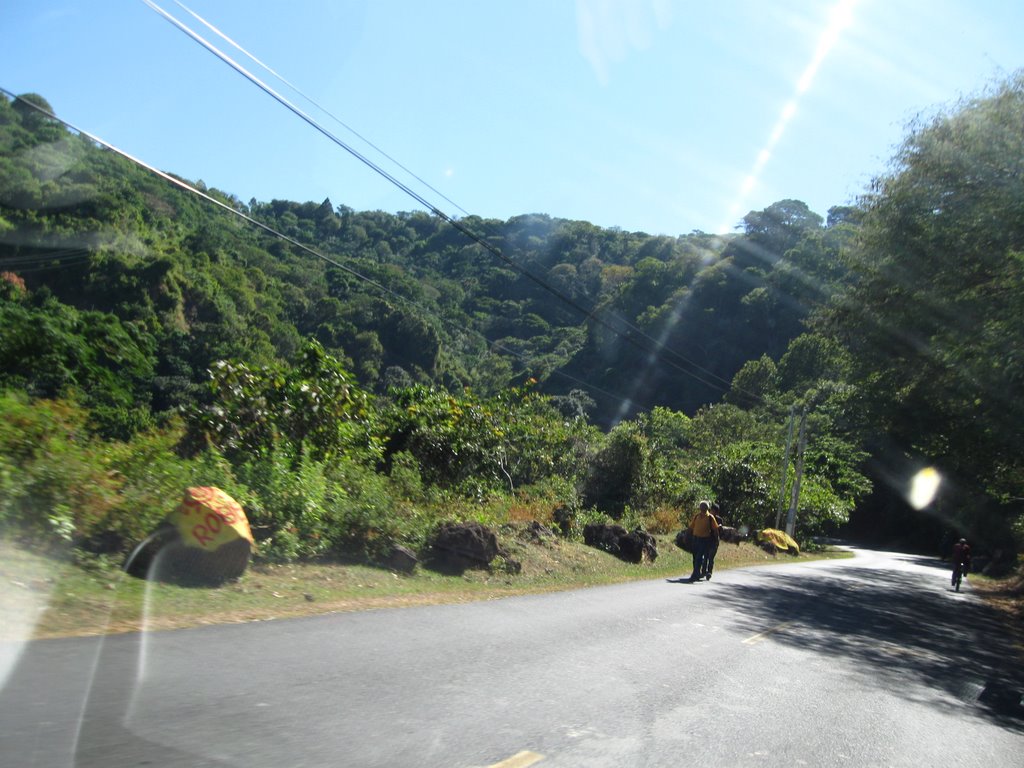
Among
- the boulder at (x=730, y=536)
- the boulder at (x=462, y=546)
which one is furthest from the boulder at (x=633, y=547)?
the boulder at (x=730, y=536)

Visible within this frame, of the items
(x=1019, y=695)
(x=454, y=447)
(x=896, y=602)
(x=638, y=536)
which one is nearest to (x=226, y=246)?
(x=454, y=447)

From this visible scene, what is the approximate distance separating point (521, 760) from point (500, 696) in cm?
145

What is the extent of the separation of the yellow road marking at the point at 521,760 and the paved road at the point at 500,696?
2cm

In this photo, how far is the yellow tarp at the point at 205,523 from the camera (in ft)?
31.5

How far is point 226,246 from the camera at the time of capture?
164 feet

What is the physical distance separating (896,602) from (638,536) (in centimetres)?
582

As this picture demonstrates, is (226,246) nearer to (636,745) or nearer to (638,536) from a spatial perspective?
(638,536)

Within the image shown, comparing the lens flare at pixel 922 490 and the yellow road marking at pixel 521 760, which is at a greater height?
the lens flare at pixel 922 490

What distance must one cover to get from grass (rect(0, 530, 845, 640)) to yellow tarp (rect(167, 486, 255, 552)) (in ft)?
1.84

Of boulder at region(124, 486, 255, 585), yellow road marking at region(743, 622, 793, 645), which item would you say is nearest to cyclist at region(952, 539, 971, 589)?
yellow road marking at region(743, 622, 793, 645)

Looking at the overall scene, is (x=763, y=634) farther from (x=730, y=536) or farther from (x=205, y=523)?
(x=730, y=536)

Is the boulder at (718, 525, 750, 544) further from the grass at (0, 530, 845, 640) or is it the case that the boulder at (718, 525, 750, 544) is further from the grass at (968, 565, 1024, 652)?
the grass at (0, 530, 845, 640)

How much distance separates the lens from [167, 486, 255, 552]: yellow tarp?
9.60 meters

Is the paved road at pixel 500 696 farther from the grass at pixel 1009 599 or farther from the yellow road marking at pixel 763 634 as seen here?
the grass at pixel 1009 599
